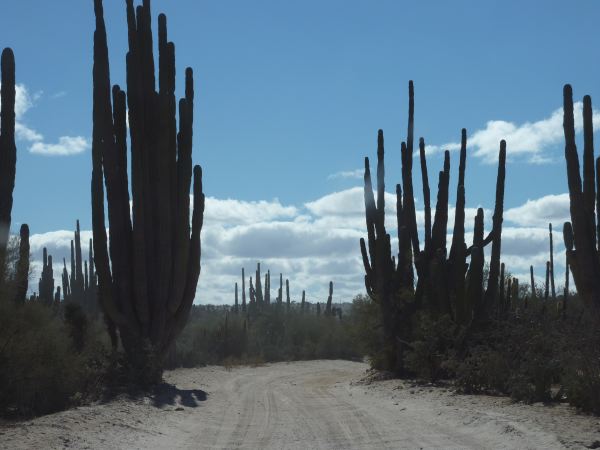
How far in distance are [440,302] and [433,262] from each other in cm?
112

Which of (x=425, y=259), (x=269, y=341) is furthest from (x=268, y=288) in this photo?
(x=425, y=259)

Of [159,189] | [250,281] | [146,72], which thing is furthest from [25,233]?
[250,281]

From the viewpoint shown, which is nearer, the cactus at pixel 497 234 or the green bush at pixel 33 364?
the green bush at pixel 33 364

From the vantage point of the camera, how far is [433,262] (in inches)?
890

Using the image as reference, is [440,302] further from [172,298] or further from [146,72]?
[146,72]

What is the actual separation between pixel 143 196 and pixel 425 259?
27.2 feet

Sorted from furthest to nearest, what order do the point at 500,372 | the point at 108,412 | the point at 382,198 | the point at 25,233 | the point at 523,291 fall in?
the point at 523,291
the point at 382,198
the point at 25,233
the point at 500,372
the point at 108,412

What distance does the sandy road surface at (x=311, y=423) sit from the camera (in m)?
12.0

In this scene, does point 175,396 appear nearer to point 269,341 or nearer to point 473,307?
point 473,307

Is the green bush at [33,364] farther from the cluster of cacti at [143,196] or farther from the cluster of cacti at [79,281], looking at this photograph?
the cluster of cacti at [79,281]

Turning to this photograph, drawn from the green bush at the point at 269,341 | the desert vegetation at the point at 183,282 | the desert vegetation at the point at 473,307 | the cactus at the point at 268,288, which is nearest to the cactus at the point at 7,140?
the desert vegetation at the point at 183,282

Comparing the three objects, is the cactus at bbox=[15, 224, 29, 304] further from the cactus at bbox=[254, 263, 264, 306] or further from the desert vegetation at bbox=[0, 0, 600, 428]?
the cactus at bbox=[254, 263, 264, 306]

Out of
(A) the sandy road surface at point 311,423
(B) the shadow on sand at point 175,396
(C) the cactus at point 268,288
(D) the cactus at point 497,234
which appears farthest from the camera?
(C) the cactus at point 268,288

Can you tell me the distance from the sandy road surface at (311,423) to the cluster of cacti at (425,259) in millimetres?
2944
